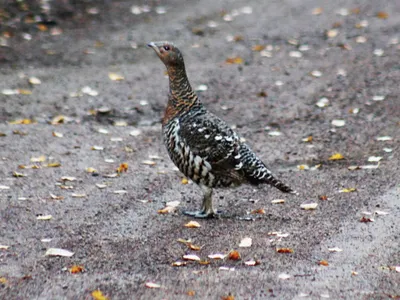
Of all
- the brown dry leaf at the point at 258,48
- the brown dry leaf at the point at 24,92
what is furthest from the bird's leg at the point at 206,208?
the brown dry leaf at the point at 258,48

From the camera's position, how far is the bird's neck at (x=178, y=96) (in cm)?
741

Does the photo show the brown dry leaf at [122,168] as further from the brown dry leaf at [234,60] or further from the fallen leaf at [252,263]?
the brown dry leaf at [234,60]

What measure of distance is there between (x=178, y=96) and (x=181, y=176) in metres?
1.61

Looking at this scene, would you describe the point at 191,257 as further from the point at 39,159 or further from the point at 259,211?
the point at 39,159

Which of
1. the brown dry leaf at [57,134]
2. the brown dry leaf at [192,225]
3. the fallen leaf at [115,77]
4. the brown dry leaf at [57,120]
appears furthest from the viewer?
the fallen leaf at [115,77]

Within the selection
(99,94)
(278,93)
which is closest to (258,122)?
(278,93)

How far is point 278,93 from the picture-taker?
12.1 m

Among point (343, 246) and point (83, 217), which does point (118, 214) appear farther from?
point (343, 246)

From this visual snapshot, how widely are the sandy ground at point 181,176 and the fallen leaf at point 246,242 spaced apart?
6 centimetres

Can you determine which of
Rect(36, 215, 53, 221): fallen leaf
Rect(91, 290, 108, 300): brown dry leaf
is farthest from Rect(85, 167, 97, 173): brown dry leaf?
Rect(91, 290, 108, 300): brown dry leaf

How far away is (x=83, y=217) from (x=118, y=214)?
331 millimetres

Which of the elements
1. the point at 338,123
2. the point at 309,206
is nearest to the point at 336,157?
the point at 338,123

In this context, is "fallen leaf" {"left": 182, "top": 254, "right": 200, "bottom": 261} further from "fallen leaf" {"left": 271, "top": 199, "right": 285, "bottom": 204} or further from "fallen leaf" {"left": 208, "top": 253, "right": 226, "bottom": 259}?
"fallen leaf" {"left": 271, "top": 199, "right": 285, "bottom": 204}

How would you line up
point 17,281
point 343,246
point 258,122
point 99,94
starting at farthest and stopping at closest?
point 99,94 → point 258,122 → point 343,246 → point 17,281
